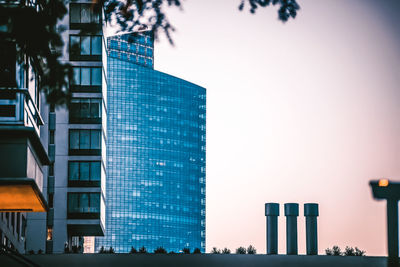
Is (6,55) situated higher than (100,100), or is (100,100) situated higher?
(100,100)

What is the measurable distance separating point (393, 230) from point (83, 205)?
65.1 m

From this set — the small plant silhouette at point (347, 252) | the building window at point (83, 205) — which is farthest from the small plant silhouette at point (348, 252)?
the building window at point (83, 205)

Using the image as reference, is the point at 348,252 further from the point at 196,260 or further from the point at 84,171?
the point at 84,171

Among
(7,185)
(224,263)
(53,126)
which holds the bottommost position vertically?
(224,263)

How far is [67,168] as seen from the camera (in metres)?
72.7

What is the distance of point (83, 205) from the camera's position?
2810 inches

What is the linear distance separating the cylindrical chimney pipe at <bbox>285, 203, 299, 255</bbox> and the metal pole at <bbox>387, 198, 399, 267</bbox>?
46743 mm

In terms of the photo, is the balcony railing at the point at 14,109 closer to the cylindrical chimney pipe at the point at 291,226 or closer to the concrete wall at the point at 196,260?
the concrete wall at the point at 196,260

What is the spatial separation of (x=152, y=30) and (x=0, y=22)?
8.49ft

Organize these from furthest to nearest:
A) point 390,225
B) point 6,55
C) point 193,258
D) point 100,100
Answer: point 100,100
point 193,258
point 6,55
point 390,225

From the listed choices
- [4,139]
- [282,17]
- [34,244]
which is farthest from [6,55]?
[34,244]

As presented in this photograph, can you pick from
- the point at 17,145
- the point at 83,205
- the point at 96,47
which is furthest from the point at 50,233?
the point at 17,145

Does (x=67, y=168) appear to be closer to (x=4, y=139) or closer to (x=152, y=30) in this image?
(x=4, y=139)

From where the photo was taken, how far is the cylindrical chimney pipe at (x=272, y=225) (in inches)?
2092
